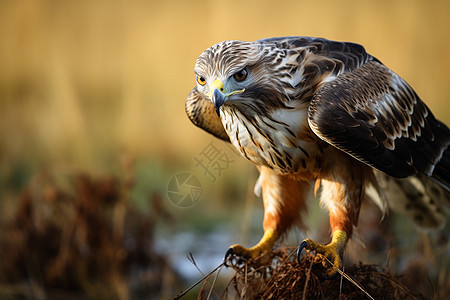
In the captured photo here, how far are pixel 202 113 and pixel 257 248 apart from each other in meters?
0.74

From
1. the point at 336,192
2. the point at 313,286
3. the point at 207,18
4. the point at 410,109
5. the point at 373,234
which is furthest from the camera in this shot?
the point at 207,18

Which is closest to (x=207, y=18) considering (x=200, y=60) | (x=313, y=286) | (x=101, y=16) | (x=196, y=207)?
(x=101, y=16)

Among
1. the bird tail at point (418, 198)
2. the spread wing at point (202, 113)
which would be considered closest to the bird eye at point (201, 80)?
the spread wing at point (202, 113)

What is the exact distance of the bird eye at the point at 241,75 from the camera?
1871 mm

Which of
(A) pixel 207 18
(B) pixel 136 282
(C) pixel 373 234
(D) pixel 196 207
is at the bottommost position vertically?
(D) pixel 196 207

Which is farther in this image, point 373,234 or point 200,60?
point 373,234

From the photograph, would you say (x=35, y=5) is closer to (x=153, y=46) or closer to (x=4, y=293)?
(x=153, y=46)

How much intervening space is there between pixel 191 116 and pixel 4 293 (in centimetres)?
317

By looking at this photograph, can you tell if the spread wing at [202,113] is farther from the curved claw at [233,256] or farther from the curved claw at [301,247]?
the curved claw at [301,247]

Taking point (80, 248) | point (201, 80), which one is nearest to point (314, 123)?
point (201, 80)

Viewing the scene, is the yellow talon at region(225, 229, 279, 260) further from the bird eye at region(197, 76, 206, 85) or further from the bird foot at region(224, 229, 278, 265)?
the bird eye at region(197, 76, 206, 85)

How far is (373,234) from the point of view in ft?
14.1

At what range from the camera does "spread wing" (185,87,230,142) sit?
2422 mm

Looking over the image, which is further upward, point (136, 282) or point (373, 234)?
point (373, 234)
